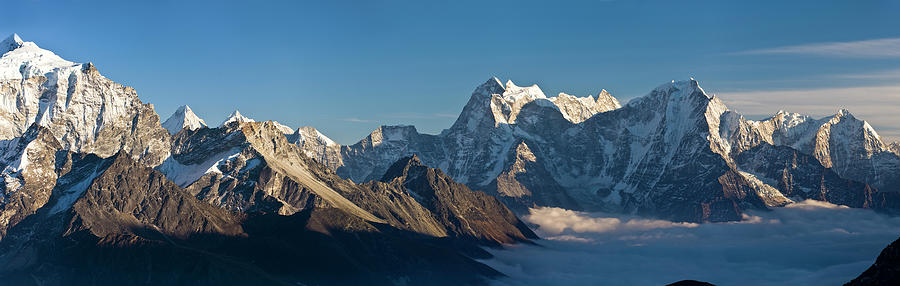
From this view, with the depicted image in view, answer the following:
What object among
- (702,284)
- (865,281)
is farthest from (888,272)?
(702,284)

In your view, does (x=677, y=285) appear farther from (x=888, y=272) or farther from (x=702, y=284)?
(x=888, y=272)

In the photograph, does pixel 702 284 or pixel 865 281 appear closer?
pixel 865 281

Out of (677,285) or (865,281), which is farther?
(677,285)

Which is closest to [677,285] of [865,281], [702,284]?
[702,284]

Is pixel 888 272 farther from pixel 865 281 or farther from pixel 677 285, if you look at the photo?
pixel 677 285

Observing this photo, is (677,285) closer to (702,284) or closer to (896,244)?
(702,284)

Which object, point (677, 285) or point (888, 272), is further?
point (677, 285)
